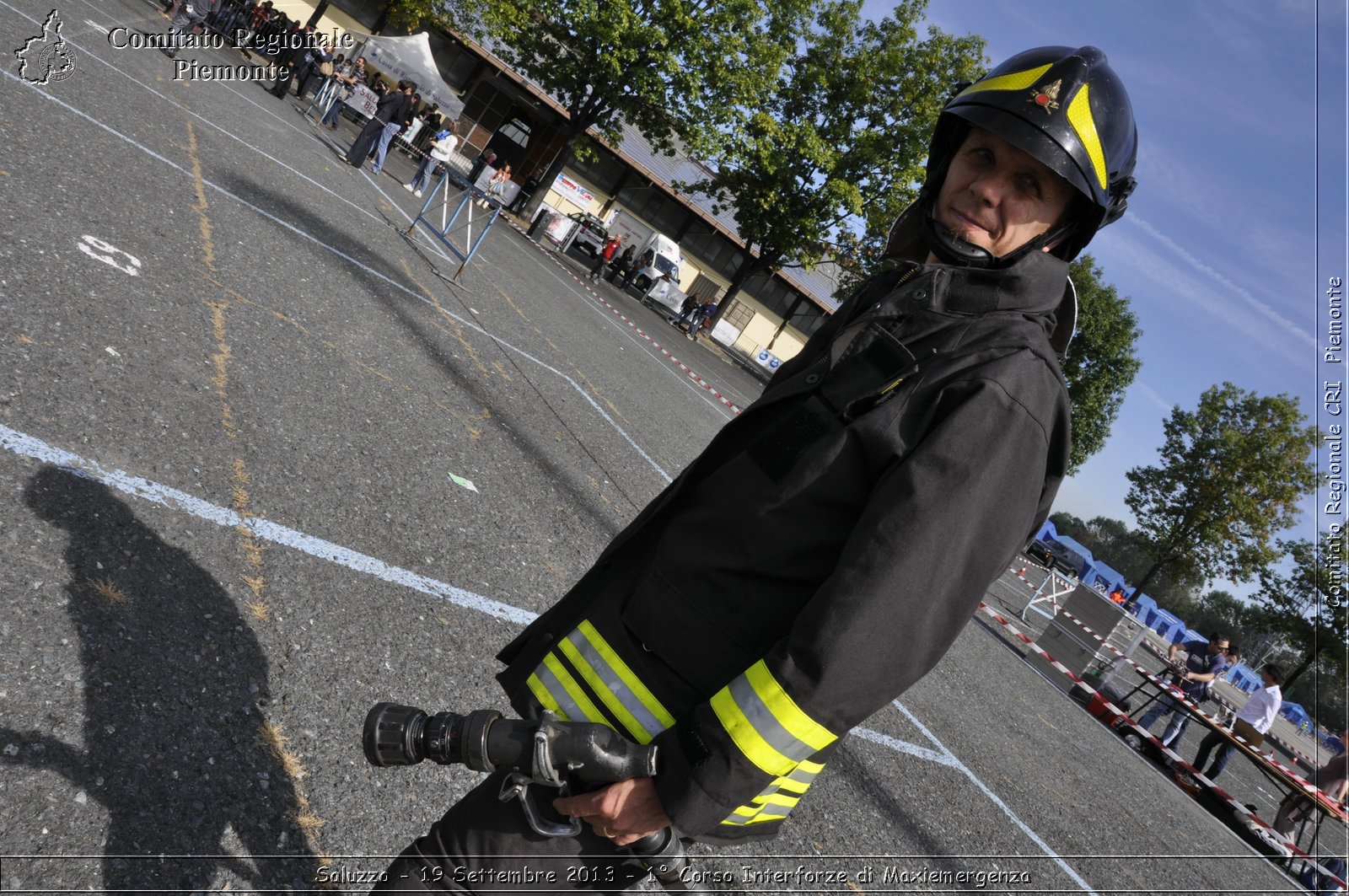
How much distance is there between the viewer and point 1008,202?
175 cm

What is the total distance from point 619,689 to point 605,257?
27.8 meters

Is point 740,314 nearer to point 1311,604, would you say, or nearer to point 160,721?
point 1311,604

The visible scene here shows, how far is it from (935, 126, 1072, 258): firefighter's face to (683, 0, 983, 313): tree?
30254 mm

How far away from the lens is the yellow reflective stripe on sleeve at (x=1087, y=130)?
1696 mm

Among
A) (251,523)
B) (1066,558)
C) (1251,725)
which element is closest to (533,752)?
(251,523)

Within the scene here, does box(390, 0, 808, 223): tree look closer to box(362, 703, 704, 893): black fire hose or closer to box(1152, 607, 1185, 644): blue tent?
box(1152, 607, 1185, 644): blue tent

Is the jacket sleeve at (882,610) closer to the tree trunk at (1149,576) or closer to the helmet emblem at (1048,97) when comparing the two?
the helmet emblem at (1048,97)

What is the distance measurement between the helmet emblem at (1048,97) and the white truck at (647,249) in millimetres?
29232

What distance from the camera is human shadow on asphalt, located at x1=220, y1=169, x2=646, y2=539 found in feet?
21.4

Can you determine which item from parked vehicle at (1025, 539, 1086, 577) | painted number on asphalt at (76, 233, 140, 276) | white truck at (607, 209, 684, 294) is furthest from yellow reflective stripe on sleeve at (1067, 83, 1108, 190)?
parked vehicle at (1025, 539, 1086, 577)

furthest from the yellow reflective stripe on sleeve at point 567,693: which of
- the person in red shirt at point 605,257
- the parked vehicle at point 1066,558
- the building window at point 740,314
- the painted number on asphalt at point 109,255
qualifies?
the building window at point 740,314

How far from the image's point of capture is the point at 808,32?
32.2 meters

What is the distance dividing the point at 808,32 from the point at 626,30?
8.54 m

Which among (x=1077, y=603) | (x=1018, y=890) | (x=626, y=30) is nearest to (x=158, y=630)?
(x=1018, y=890)
